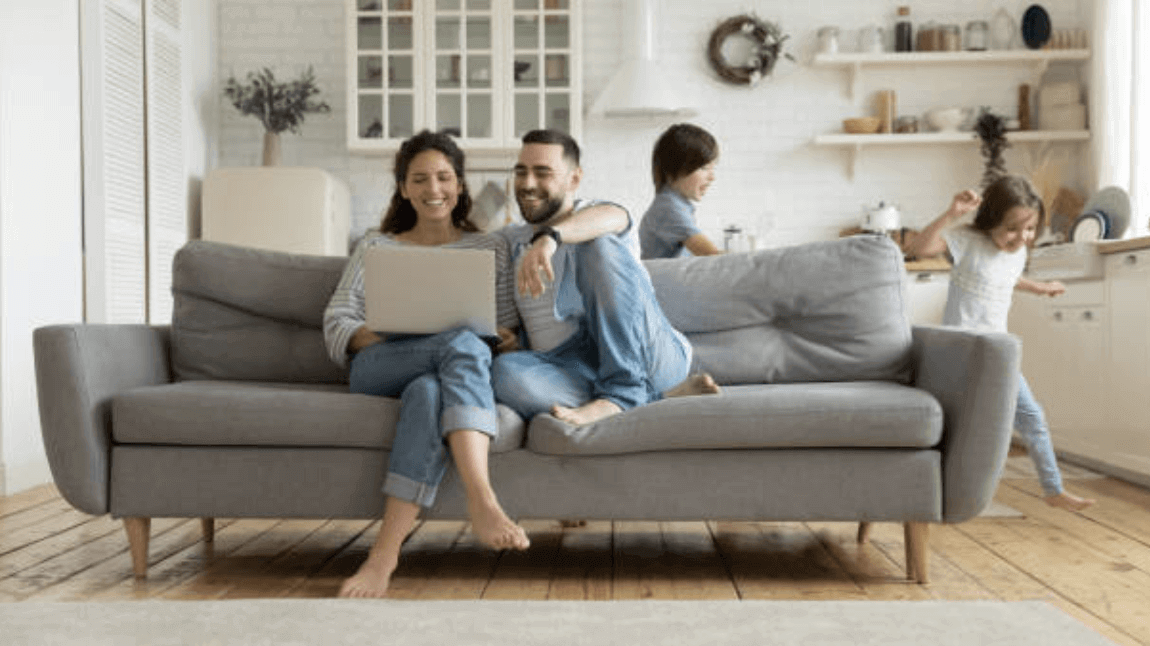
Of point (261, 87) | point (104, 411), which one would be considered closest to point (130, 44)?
point (261, 87)

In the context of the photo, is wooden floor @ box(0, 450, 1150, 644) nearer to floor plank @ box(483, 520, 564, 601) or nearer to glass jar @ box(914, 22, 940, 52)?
floor plank @ box(483, 520, 564, 601)

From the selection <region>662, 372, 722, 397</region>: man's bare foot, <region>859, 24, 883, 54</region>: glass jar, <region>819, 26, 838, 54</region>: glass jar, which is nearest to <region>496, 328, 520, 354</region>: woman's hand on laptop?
<region>662, 372, 722, 397</region>: man's bare foot

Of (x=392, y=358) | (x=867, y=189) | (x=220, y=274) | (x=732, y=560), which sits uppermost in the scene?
(x=867, y=189)

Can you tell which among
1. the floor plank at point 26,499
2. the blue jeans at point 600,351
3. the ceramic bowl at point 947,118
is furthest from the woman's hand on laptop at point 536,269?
the ceramic bowl at point 947,118

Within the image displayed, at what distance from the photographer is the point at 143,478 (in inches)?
96.3

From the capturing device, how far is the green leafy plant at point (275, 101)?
5703mm

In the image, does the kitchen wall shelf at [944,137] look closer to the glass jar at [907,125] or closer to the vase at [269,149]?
the glass jar at [907,125]

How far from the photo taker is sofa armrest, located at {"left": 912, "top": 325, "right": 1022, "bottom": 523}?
2350mm

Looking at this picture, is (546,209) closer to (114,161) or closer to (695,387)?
(695,387)

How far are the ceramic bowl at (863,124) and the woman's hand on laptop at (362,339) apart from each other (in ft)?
12.7

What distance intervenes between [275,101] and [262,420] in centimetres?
366

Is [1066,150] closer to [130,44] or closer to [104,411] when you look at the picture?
[130,44]

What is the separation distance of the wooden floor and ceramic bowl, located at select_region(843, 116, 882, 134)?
2.93 metres

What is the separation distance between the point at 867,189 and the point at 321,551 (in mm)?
4101
